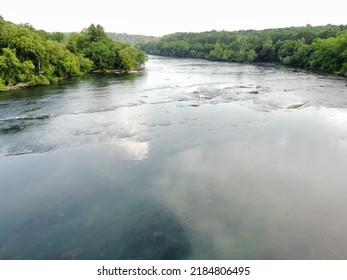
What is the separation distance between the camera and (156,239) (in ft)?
48.4

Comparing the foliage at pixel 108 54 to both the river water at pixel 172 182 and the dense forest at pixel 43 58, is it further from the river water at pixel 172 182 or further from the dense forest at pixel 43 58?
the river water at pixel 172 182

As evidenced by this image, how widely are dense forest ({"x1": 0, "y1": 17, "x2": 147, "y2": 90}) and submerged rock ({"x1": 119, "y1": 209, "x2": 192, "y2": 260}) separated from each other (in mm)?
47271

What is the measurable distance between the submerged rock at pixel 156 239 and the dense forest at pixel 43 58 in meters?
47.3

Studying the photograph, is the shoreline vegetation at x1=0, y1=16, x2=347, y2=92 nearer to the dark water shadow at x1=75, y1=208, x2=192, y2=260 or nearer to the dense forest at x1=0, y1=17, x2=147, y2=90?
the dense forest at x1=0, y1=17, x2=147, y2=90

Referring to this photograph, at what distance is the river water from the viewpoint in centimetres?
1461

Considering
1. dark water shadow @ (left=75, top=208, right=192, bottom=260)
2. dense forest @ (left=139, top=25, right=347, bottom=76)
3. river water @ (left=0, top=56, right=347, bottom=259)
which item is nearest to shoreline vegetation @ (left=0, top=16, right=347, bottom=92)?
dense forest @ (left=139, top=25, right=347, bottom=76)

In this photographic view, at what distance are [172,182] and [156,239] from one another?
6098 millimetres

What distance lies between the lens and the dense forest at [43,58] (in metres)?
51.7

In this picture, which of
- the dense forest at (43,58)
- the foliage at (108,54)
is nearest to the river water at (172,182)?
the dense forest at (43,58)

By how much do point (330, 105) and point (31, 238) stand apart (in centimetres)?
4369

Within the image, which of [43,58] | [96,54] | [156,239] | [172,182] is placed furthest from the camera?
[96,54]

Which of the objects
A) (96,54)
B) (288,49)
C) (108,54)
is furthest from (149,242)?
(288,49)

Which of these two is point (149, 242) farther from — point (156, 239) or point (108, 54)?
point (108, 54)

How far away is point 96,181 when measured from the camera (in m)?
20.6
